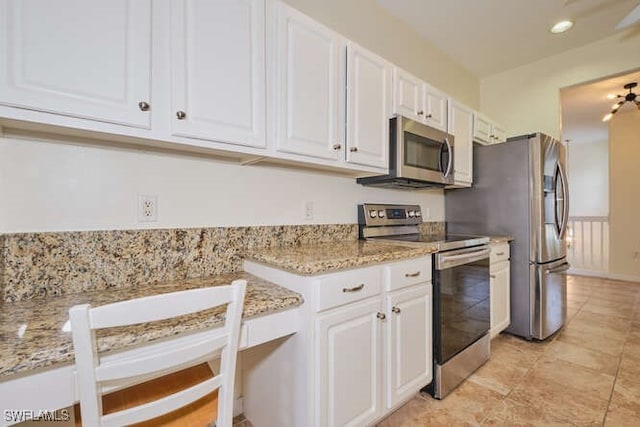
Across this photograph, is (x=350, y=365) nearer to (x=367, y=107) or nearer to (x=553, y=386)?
(x=367, y=107)

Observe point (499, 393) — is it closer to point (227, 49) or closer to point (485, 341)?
point (485, 341)

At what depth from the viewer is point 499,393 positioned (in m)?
1.74

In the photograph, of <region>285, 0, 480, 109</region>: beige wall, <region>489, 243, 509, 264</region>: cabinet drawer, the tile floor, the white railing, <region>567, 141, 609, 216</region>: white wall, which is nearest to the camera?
the tile floor

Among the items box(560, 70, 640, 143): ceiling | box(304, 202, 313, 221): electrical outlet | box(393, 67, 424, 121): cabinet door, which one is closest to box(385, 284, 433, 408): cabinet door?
box(304, 202, 313, 221): electrical outlet

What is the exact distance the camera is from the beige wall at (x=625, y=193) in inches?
177

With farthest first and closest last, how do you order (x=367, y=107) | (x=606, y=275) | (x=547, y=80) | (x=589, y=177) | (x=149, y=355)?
(x=589, y=177), (x=606, y=275), (x=547, y=80), (x=367, y=107), (x=149, y=355)

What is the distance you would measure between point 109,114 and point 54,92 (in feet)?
0.45

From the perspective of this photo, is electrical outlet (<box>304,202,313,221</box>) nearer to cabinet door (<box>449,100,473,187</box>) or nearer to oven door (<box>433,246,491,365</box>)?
oven door (<box>433,246,491,365</box>)

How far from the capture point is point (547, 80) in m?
3.07

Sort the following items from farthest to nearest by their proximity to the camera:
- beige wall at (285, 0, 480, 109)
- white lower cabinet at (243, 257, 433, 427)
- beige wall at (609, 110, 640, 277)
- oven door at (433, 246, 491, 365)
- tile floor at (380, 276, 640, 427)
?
1. beige wall at (609, 110, 640, 277)
2. beige wall at (285, 0, 480, 109)
3. oven door at (433, 246, 491, 365)
4. tile floor at (380, 276, 640, 427)
5. white lower cabinet at (243, 257, 433, 427)

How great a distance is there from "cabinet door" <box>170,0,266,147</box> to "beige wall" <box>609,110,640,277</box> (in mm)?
6019

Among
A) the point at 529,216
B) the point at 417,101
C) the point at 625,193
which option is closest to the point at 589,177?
the point at 625,193

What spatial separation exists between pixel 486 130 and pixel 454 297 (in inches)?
74.1

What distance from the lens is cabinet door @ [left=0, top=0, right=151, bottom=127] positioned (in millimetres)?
807
